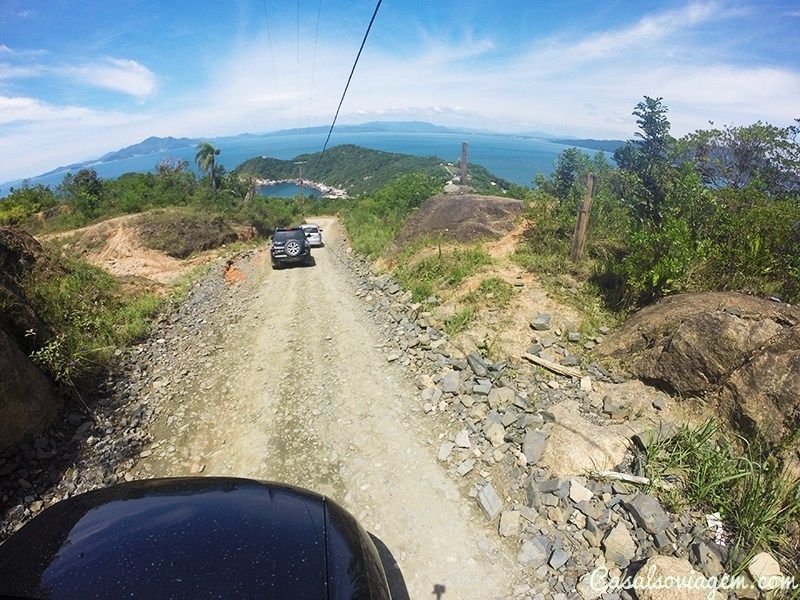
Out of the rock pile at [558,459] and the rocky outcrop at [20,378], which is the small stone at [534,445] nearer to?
the rock pile at [558,459]

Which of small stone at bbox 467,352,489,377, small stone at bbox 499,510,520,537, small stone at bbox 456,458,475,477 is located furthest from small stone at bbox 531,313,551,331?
small stone at bbox 499,510,520,537

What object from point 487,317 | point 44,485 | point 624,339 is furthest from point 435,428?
point 44,485

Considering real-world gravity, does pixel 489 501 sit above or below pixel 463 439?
below

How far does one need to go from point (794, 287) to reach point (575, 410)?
4.70 meters

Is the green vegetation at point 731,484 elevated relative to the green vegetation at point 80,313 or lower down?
lower down

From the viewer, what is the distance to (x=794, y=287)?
21.7 feet

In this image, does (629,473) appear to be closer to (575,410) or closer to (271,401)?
(575,410)

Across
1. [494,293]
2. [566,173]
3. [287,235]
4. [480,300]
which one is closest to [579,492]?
[480,300]

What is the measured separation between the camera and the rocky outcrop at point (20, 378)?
17.0ft

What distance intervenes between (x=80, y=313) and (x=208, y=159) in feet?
163

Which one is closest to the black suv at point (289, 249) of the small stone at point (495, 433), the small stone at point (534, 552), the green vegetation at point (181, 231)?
the green vegetation at point (181, 231)

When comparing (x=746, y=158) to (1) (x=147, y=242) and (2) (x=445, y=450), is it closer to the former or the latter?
(2) (x=445, y=450)

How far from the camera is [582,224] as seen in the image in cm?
1014

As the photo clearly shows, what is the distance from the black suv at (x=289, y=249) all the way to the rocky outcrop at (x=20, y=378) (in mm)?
9836
